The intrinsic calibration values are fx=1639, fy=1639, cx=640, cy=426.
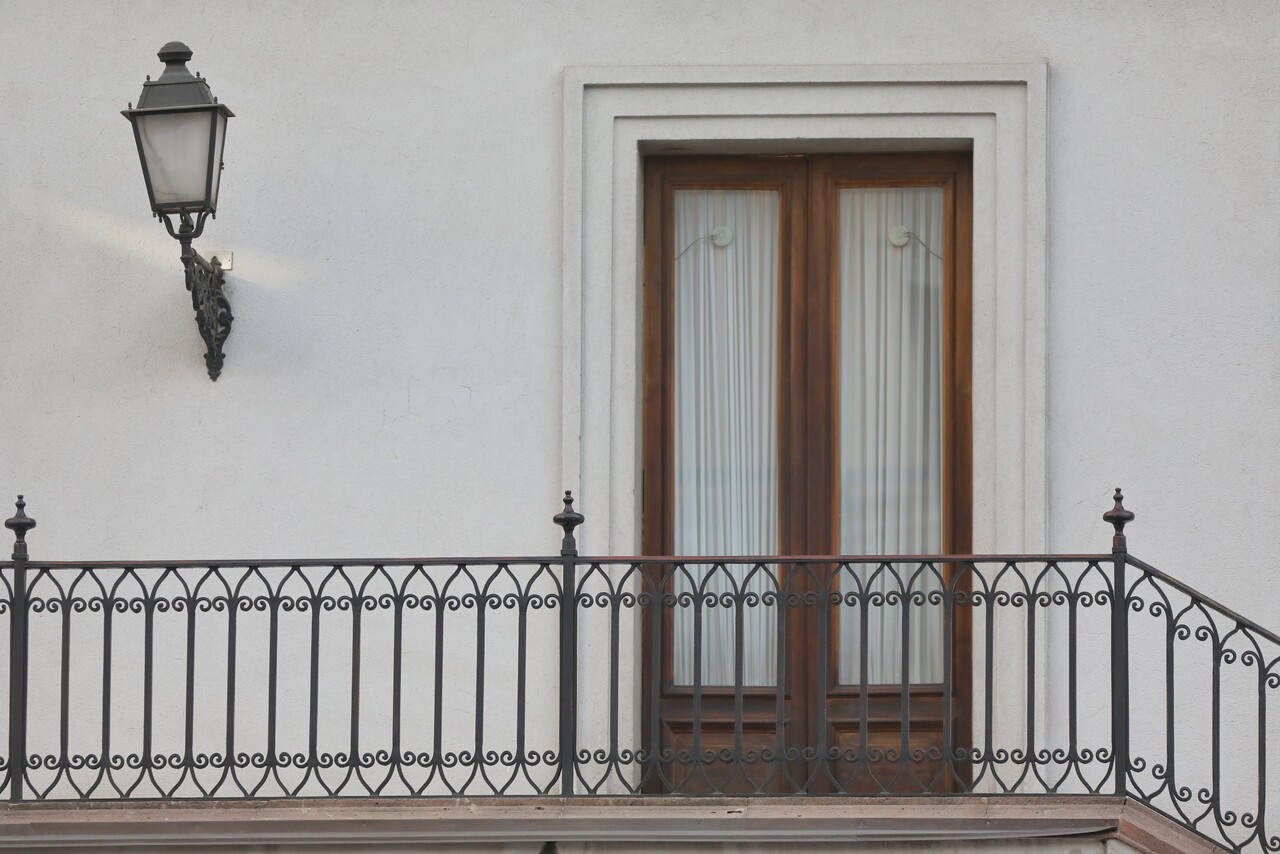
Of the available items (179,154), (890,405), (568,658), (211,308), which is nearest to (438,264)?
(211,308)

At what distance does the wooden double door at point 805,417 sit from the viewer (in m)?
7.43

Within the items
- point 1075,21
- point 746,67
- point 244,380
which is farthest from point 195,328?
point 1075,21

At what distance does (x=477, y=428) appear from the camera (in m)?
7.27

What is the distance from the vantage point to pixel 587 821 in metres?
6.13

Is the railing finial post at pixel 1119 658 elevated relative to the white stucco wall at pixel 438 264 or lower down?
lower down

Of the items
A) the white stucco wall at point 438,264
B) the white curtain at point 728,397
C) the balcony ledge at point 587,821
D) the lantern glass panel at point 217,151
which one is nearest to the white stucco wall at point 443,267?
the white stucco wall at point 438,264

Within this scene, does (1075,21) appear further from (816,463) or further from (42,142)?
(42,142)

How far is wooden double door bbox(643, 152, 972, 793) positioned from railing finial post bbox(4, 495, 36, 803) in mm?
2677

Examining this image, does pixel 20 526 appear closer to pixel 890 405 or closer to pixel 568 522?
pixel 568 522

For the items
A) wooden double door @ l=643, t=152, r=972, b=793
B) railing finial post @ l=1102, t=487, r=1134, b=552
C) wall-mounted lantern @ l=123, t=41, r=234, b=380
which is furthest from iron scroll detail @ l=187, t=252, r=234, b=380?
railing finial post @ l=1102, t=487, r=1134, b=552

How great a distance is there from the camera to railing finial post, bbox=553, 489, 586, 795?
20.4 ft

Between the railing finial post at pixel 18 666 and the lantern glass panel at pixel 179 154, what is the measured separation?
53.5 inches

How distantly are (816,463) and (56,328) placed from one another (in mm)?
3494

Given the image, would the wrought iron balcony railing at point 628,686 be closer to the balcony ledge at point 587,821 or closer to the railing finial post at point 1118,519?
the balcony ledge at point 587,821
